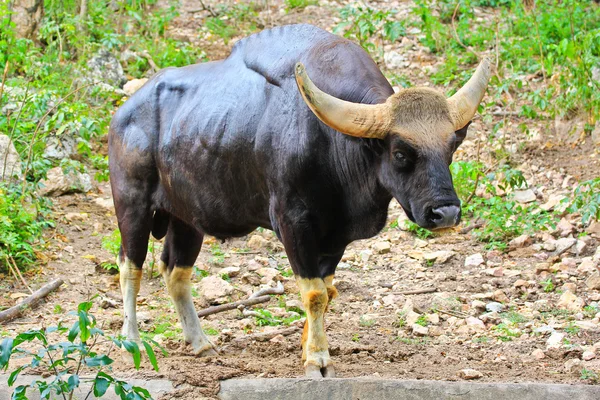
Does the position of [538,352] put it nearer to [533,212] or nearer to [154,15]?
[533,212]

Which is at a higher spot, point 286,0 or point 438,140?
point 438,140

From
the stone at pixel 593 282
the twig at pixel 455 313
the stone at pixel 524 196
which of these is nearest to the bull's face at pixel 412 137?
the twig at pixel 455 313

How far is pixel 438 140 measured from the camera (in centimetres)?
477

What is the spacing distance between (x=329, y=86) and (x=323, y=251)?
981mm

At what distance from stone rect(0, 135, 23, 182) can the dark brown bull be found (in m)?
2.58

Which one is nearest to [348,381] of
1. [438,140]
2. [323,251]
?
[323,251]

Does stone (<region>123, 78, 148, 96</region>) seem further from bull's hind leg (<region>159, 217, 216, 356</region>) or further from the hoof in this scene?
the hoof

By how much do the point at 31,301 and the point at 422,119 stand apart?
3.81 meters

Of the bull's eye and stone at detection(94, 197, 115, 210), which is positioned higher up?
the bull's eye

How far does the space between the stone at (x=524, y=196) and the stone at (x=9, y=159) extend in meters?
4.80

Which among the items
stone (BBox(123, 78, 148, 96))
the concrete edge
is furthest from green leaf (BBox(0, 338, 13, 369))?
stone (BBox(123, 78, 148, 96))

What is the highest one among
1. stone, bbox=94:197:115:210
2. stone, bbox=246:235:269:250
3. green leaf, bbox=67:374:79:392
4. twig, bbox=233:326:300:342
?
green leaf, bbox=67:374:79:392

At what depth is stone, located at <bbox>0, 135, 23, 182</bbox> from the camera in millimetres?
8529

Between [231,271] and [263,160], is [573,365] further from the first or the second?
[231,271]
